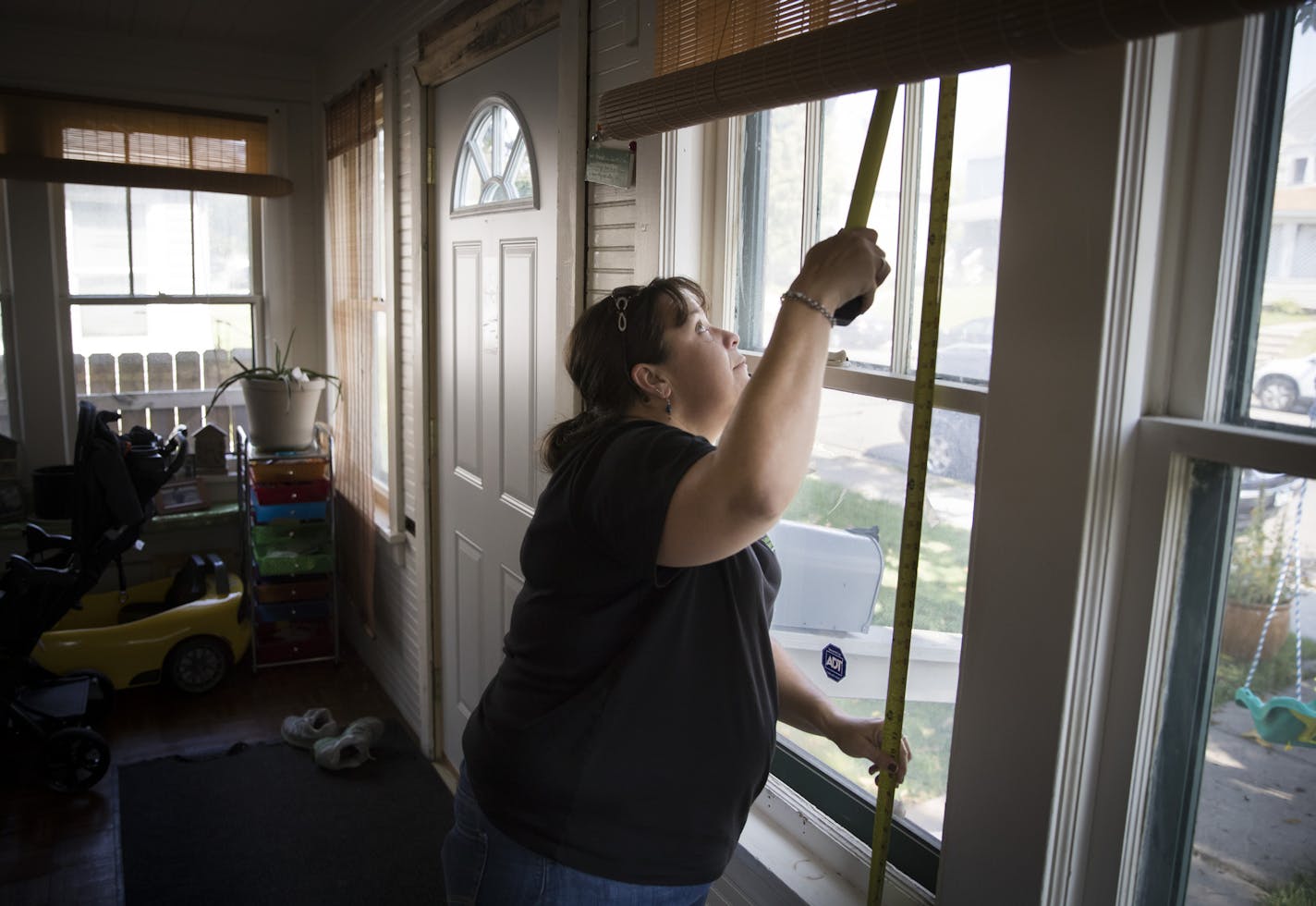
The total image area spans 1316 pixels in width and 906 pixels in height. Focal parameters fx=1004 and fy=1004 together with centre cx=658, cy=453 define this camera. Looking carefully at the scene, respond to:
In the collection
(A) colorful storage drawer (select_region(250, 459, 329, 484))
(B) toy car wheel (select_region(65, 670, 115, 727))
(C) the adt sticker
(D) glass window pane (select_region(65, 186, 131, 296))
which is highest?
(D) glass window pane (select_region(65, 186, 131, 296))

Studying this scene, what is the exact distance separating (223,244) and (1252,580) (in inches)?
194

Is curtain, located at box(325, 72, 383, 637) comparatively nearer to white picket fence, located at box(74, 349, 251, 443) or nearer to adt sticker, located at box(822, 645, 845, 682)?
white picket fence, located at box(74, 349, 251, 443)

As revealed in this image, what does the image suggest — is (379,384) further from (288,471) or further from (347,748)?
(347,748)

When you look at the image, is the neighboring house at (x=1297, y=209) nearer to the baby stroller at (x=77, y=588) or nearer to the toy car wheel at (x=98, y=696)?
the baby stroller at (x=77, y=588)

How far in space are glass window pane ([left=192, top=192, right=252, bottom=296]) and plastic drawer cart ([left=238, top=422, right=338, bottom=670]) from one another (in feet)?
2.96

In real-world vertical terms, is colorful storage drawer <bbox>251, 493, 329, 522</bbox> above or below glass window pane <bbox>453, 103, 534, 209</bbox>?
below

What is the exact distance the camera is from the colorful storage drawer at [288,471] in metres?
4.36

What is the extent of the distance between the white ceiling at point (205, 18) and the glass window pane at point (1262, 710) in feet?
12.1

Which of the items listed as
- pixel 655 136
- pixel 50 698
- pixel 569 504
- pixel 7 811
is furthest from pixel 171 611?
pixel 569 504

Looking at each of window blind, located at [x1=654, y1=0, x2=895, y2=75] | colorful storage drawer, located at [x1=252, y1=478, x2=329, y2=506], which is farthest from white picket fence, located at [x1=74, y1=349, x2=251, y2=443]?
window blind, located at [x1=654, y1=0, x2=895, y2=75]

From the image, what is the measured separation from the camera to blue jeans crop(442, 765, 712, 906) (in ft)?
4.30

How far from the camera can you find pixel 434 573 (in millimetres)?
3635

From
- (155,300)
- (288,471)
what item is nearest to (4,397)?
(155,300)

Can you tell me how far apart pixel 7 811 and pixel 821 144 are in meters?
3.38
